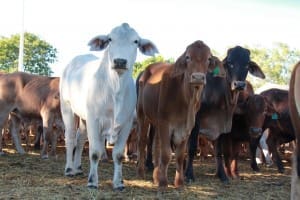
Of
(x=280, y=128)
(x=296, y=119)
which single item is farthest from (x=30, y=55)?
(x=296, y=119)

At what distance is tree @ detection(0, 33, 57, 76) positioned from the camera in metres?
39.7

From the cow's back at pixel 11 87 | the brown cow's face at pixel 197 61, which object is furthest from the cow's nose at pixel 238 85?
the cow's back at pixel 11 87

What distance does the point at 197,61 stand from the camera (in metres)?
6.50

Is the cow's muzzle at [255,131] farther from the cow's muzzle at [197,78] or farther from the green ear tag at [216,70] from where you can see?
the cow's muzzle at [197,78]

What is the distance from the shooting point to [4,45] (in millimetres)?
41125

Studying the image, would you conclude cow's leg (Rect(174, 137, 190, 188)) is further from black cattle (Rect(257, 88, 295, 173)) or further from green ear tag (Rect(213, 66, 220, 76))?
black cattle (Rect(257, 88, 295, 173))

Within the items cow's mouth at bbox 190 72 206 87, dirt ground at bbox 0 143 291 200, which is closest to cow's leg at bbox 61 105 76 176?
dirt ground at bbox 0 143 291 200

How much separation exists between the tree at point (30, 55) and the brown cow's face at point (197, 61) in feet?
112

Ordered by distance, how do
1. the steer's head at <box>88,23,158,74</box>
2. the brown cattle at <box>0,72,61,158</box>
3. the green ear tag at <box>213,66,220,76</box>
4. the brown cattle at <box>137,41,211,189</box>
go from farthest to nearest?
the brown cattle at <box>0,72,61,158</box>
the green ear tag at <box>213,66,220,76</box>
the brown cattle at <box>137,41,211,189</box>
the steer's head at <box>88,23,158,74</box>

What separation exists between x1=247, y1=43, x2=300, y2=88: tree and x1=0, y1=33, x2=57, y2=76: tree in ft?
67.0

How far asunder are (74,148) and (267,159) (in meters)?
5.64

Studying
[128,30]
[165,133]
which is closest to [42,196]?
[165,133]

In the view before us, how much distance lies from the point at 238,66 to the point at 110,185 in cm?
315

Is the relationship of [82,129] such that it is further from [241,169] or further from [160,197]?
[241,169]
